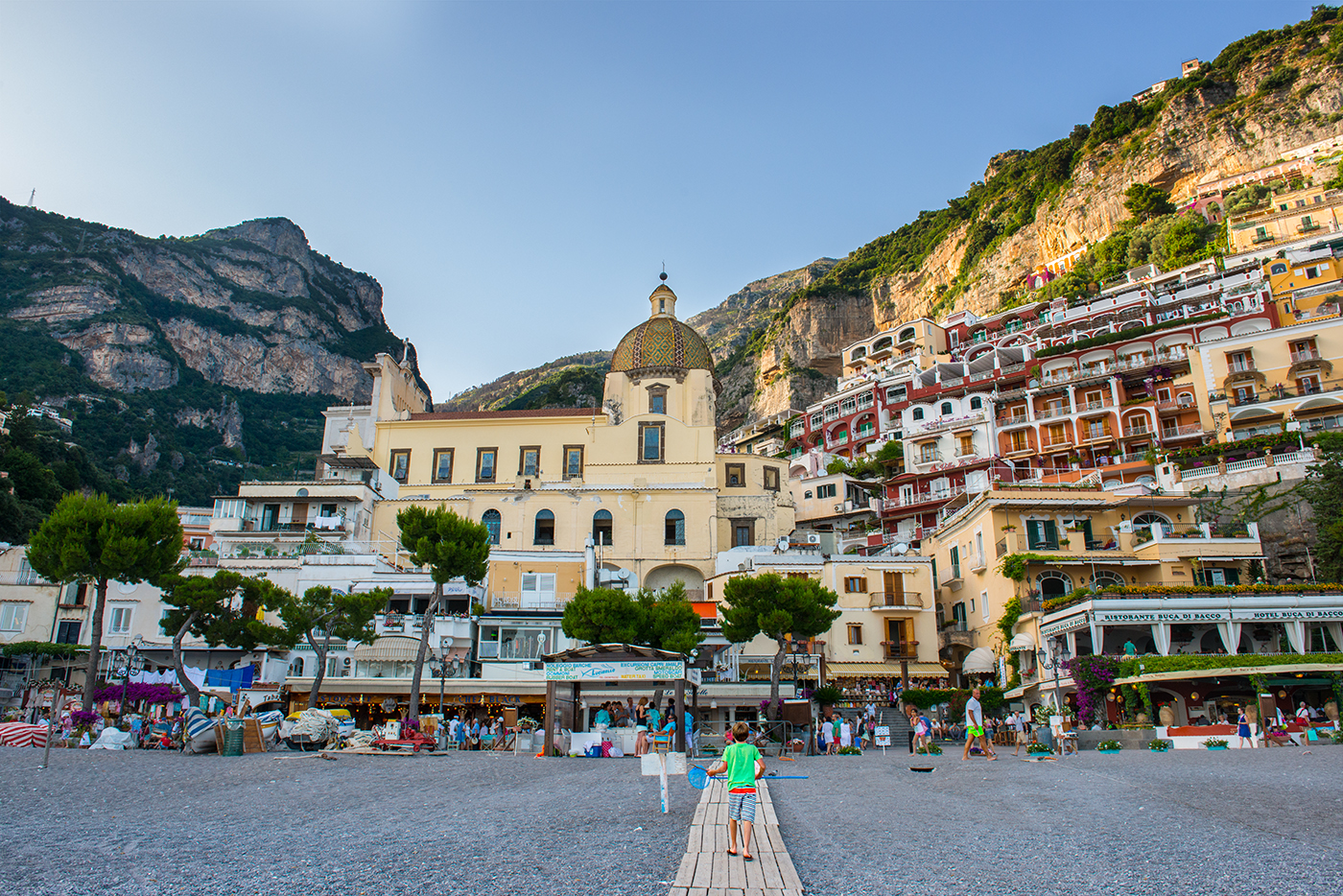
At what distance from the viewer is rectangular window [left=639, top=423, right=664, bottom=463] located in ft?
157

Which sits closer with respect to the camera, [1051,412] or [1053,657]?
[1053,657]

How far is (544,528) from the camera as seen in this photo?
45438mm

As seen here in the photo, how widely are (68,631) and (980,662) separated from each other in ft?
120

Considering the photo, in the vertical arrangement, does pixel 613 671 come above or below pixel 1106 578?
below

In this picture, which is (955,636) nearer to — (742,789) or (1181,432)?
(1181,432)

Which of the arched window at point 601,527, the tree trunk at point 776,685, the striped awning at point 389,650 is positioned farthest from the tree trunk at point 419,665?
the arched window at point 601,527

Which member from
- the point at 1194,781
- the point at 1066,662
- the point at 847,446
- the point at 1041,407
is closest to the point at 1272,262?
the point at 1041,407

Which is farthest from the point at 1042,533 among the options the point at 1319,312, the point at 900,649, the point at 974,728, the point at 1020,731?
the point at 1319,312

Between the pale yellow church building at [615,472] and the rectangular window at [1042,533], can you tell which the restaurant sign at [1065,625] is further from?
the pale yellow church building at [615,472]

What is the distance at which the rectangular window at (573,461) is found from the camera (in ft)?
159

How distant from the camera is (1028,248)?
317 feet

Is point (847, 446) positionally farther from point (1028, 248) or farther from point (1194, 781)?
point (1194, 781)

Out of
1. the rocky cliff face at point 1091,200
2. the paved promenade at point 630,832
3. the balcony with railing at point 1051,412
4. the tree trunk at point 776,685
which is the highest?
the rocky cliff face at point 1091,200

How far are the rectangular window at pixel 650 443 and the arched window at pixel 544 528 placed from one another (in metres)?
5.79
